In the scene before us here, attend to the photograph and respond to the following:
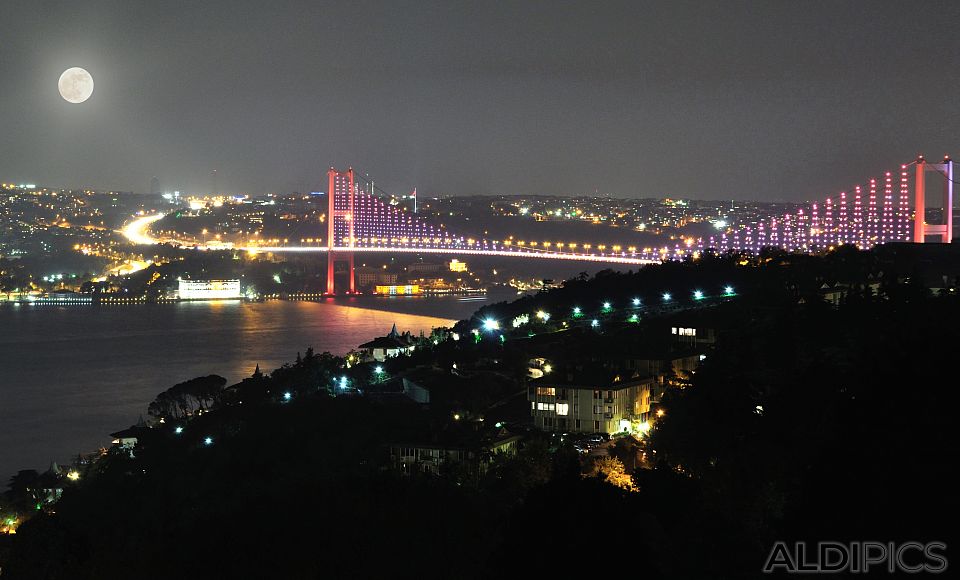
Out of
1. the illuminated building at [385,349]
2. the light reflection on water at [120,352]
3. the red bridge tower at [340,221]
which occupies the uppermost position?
the red bridge tower at [340,221]

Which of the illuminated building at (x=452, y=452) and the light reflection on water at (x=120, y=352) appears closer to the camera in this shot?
the illuminated building at (x=452, y=452)

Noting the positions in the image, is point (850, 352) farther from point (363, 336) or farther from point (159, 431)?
point (363, 336)

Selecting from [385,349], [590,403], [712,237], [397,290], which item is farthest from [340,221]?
[590,403]

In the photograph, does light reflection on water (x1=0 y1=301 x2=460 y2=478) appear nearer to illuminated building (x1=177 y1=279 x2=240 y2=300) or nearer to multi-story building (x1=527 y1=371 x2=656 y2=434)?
illuminated building (x1=177 y1=279 x2=240 y2=300)

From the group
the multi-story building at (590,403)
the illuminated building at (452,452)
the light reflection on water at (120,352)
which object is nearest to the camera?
the illuminated building at (452,452)

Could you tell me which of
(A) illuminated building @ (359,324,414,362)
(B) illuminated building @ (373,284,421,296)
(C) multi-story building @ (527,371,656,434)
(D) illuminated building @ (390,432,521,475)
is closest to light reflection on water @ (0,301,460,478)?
(A) illuminated building @ (359,324,414,362)

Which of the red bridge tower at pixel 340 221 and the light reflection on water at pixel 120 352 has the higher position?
the red bridge tower at pixel 340 221

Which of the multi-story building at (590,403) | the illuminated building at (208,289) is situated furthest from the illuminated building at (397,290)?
the multi-story building at (590,403)

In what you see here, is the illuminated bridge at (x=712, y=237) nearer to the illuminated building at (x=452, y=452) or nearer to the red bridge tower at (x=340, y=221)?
the red bridge tower at (x=340, y=221)
